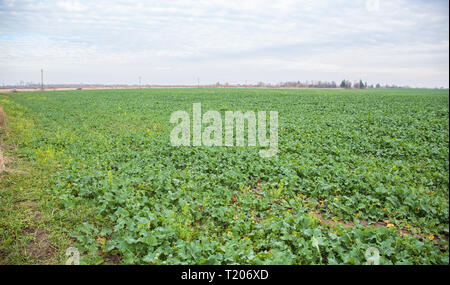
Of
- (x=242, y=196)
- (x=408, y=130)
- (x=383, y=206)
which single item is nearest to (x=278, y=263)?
(x=242, y=196)

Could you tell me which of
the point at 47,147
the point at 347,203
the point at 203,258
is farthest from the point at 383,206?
the point at 47,147

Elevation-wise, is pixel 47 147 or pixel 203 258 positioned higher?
pixel 47 147

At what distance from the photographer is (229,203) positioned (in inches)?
205

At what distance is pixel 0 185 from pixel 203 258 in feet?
17.4

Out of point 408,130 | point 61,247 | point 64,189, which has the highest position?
point 408,130

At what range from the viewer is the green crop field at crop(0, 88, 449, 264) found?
11.7ft

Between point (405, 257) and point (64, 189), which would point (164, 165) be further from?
point (405, 257)

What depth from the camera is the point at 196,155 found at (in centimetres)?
777

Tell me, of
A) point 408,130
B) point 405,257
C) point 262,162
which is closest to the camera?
point 405,257

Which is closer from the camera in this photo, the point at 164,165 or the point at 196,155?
the point at 164,165

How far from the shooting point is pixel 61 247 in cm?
376

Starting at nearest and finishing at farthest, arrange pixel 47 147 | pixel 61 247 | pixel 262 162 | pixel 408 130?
1. pixel 61 247
2. pixel 262 162
3. pixel 47 147
4. pixel 408 130

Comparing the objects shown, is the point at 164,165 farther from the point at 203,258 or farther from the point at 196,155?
the point at 203,258

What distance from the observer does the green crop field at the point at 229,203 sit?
3.57 metres
